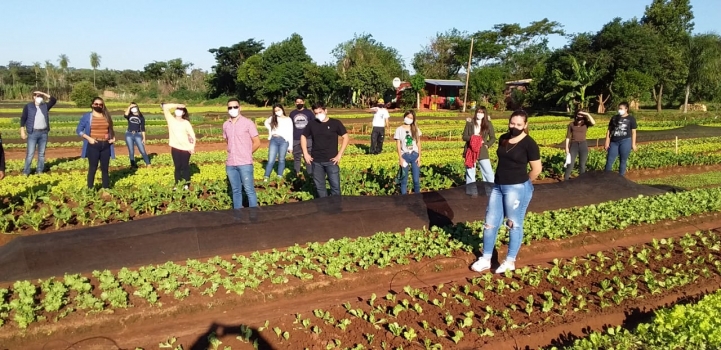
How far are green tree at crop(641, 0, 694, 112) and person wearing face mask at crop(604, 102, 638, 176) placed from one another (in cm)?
4097

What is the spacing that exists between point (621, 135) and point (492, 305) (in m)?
7.82

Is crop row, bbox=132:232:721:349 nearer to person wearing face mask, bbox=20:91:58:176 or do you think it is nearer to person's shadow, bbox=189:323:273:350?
person's shadow, bbox=189:323:273:350

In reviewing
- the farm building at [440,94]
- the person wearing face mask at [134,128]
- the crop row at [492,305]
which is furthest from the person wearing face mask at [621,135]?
the farm building at [440,94]

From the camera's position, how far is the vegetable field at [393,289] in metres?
4.79

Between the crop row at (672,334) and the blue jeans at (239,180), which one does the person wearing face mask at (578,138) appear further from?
the crop row at (672,334)

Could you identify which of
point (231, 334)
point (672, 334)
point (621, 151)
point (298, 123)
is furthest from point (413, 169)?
point (672, 334)

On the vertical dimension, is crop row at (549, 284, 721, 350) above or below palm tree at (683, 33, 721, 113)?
below

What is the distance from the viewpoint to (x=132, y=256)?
256 inches

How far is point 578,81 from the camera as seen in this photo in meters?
44.4

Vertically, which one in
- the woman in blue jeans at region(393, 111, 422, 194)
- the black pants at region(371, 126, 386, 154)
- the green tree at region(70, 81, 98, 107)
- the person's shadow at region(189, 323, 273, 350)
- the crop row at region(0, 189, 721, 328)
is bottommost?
the person's shadow at region(189, 323, 273, 350)

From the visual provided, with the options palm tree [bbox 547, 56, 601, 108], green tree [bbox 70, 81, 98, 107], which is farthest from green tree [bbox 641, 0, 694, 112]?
green tree [bbox 70, 81, 98, 107]

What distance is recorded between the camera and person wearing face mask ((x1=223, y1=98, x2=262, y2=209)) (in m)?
8.09

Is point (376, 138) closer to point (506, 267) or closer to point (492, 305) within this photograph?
point (506, 267)

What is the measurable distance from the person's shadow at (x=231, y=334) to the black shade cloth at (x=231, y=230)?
6.57 ft
